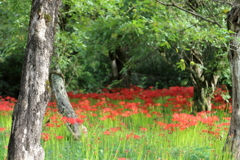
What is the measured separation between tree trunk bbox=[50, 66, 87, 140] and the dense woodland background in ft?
1.05

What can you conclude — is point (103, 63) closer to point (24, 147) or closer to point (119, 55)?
point (119, 55)

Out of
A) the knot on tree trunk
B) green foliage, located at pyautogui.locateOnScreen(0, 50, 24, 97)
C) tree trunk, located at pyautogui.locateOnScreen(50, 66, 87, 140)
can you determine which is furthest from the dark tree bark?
the knot on tree trunk

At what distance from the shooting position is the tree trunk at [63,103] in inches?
252

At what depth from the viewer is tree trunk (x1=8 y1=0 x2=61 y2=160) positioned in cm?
347

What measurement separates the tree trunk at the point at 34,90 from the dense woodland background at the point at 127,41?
2154 mm

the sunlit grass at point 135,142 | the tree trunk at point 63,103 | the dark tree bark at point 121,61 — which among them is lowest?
the sunlit grass at point 135,142

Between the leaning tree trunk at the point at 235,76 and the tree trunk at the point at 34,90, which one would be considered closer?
the tree trunk at the point at 34,90

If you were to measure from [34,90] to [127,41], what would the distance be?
237 inches

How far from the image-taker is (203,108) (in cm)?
917

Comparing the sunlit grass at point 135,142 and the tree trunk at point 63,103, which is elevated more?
the tree trunk at point 63,103

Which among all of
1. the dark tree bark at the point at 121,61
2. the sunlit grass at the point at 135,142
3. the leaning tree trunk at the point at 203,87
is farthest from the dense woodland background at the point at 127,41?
the sunlit grass at the point at 135,142

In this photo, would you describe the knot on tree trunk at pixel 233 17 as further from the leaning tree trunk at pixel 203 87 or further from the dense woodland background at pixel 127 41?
the leaning tree trunk at pixel 203 87

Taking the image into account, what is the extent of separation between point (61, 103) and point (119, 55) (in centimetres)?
663

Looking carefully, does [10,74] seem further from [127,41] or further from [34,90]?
[34,90]
